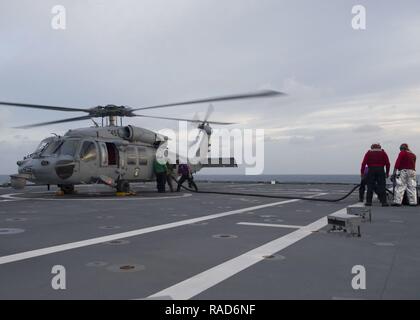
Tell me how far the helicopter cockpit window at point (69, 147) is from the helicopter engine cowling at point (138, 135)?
209cm

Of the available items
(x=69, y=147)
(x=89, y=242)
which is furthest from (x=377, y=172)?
(x=69, y=147)

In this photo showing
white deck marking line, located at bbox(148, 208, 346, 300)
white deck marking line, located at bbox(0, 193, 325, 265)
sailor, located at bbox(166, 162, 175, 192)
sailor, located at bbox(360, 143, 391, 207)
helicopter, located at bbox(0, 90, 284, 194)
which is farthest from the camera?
sailor, located at bbox(166, 162, 175, 192)

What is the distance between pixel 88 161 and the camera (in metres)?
14.9

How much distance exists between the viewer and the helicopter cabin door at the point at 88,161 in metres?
14.8

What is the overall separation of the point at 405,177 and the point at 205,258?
8656mm

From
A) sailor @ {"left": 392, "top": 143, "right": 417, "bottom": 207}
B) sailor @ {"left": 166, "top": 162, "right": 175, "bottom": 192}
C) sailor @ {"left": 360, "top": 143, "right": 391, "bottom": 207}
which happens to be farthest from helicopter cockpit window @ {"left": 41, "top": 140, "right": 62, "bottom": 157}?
sailor @ {"left": 392, "top": 143, "right": 417, "bottom": 207}

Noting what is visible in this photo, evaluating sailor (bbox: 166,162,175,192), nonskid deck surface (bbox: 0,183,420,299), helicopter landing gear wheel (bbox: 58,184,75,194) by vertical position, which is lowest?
nonskid deck surface (bbox: 0,183,420,299)

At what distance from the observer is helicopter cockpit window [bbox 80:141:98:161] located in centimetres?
1480

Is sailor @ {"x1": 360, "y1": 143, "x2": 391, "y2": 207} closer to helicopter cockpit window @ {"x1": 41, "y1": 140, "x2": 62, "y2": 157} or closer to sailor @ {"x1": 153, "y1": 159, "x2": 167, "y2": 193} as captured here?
sailor @ {"x1": 153, "y1": 159, "x2": 167, "y2": 193}

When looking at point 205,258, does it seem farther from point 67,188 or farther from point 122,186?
point 67,188

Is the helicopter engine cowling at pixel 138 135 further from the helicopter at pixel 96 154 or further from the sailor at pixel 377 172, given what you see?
the sailor at pixel 377 172

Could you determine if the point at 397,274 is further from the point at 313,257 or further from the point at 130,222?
the point at 130,222

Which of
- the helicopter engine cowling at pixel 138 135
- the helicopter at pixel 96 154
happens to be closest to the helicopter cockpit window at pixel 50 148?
the helicopter at pixel 96 154

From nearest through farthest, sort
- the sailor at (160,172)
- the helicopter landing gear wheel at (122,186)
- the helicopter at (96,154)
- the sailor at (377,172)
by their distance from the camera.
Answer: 1. the sailor at (377,172)
2. the helicopter at (96,154)
3. the helicopter landing gear wheel at (122,186)
4. the sailor at (160,172)
